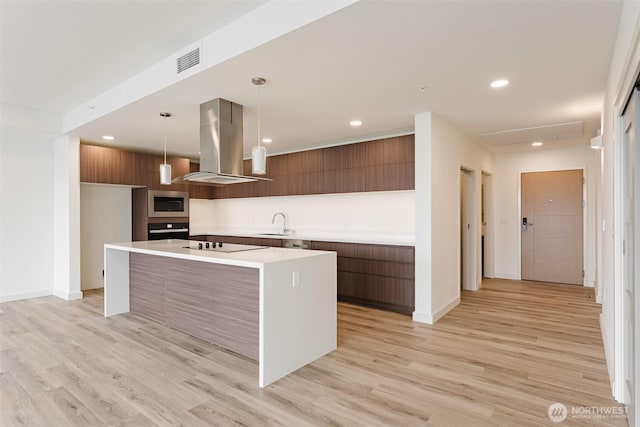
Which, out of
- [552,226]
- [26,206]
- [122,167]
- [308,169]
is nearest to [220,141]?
[308,169]

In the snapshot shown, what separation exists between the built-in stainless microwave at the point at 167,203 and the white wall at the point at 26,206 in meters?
1.38

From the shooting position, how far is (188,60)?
2.84 m

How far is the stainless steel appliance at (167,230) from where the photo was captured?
19.7 feet

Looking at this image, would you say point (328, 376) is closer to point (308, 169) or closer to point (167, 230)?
point (308, 169)

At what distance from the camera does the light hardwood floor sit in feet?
7.06

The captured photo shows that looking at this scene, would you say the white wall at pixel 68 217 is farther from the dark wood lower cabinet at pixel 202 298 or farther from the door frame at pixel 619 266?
the door frame at pixel 619 266

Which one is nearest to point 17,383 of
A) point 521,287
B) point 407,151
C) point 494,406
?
point 494,406

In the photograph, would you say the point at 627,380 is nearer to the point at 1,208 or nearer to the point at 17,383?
the point at 17,383


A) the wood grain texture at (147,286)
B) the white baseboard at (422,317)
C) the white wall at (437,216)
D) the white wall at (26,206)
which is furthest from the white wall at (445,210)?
the white wall at (26,206)

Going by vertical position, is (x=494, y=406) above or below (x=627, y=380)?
below

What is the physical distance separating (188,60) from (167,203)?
396 centimetres

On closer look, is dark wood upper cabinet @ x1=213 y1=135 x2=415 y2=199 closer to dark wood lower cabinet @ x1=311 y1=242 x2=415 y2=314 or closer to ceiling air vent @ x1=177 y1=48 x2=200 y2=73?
dark wood lower cabinet @ x1=311 y1=242 x2=415 y2=314

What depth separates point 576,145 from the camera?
19.5 ft

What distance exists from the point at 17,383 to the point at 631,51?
4.25m
